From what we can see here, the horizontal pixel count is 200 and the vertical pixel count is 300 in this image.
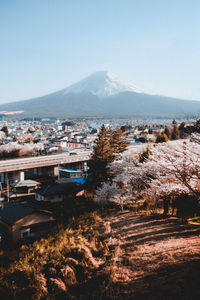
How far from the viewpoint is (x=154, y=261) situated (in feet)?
24.4

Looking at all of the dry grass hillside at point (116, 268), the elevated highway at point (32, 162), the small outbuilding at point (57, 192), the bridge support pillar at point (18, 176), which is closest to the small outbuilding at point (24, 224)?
the dry grass hillside at point (116, 268)

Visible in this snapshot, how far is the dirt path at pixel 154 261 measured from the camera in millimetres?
5918

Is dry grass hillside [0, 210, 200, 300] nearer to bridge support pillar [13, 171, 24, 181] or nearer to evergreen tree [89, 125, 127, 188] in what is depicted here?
evergreen tree [89, 125, 127, 188]

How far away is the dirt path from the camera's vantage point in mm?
A: 5918

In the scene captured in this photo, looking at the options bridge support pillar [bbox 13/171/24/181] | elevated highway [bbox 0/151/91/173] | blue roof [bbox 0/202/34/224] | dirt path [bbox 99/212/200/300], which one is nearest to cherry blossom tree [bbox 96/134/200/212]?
dirt path [bbox 99/212/200/300]

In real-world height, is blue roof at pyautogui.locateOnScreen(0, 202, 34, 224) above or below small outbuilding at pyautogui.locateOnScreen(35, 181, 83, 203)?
above

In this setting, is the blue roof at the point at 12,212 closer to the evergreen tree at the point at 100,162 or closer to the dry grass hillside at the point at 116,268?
the dry grass hillside at the point at 116,268

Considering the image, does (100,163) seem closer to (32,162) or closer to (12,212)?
(12,212)

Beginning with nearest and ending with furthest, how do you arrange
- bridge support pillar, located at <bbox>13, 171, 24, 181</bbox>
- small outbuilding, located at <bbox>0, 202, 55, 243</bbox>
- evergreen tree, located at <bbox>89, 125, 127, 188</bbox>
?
1. small outbuilding, located at <bbox>0, 202, 55, 243</bbox>
2. evergreen tree, located at <bbox>89, 125, 127, 188</bbox>
3. bridge support pillar, located at <bbox>13, 171, 24, 181</bbox>

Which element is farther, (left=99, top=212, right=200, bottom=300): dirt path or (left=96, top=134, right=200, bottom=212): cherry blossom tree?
(left=96, top=134, right=200, bottom=212): cherry blossom tree

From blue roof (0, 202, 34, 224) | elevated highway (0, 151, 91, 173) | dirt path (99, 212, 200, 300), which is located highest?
dirt path (99, 212, 200, 300)

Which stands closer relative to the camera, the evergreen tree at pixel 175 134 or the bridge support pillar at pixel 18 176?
the bridge support pillar at pixel 18 176

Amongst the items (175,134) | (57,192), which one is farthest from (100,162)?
(175,134)

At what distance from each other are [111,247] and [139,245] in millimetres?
1143
